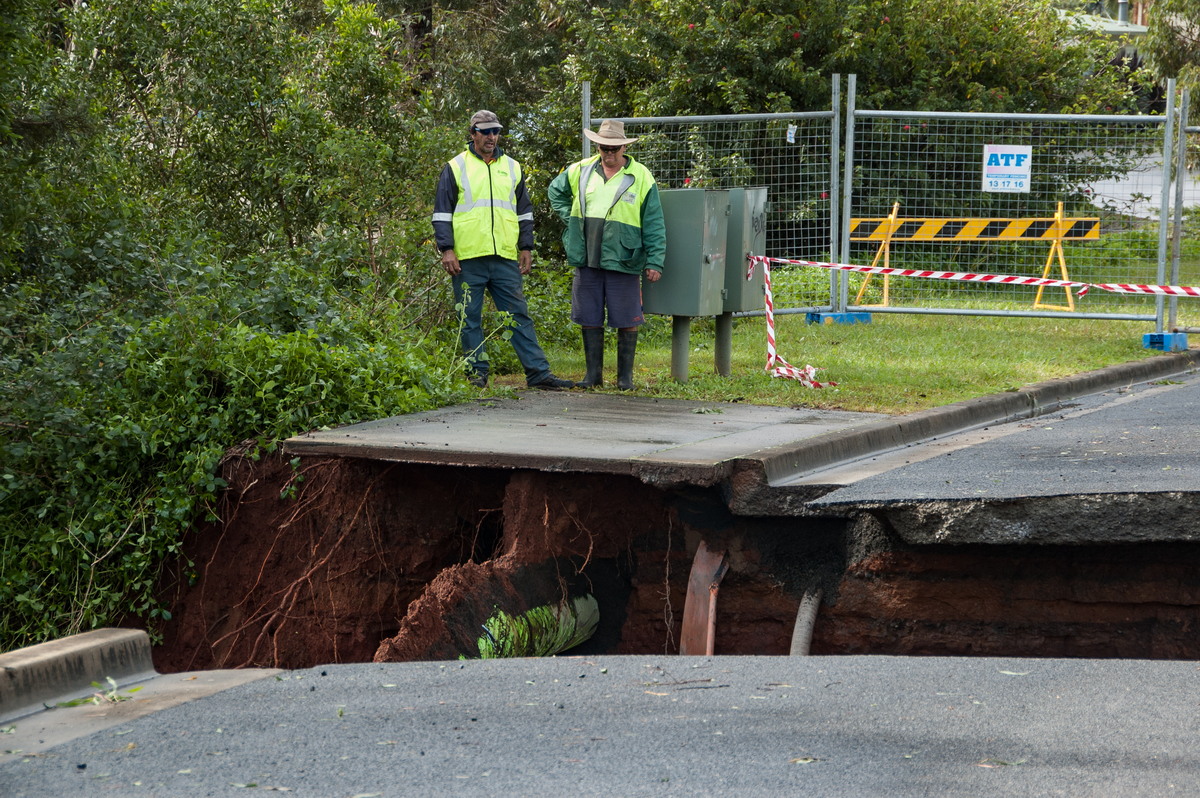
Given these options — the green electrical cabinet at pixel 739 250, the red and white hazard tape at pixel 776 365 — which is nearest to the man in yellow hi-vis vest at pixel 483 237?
the green electrical cabinet at pixel 739 250

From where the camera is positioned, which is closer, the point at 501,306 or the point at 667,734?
the point at 667,734

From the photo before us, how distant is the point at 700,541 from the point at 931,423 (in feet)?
8.57

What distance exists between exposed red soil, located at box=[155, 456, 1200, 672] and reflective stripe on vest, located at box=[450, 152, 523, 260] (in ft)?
8.43

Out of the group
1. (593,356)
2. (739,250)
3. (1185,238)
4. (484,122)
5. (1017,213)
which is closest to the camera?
(484,122)

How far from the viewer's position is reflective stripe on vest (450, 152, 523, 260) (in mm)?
9289

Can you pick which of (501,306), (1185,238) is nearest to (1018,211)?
(1185,238)

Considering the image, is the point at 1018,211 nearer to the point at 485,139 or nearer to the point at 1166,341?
the point at 1166,341

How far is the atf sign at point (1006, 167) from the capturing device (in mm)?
13125

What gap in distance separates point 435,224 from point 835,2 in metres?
11.4

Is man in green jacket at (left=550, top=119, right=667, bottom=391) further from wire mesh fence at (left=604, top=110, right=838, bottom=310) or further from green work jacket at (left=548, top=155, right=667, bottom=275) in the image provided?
wire mesh fence at (left=604, top=110, right=838, bottom=310)

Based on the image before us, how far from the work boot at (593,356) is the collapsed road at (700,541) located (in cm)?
152

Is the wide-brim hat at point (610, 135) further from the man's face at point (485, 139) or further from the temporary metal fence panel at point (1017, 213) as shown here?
the temporary metal fence panel at point (1017, 213)

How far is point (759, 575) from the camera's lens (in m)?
6.44

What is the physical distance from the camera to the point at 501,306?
31.4 feet
